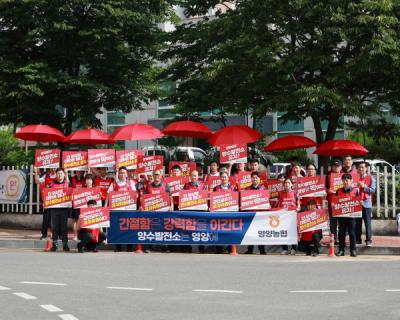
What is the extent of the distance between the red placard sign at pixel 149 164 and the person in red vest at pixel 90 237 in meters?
2.58

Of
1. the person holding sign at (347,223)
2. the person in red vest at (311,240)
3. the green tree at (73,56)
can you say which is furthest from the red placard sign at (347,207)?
Result: the green tree at (73,56)

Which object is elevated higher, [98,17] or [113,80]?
[98,17]

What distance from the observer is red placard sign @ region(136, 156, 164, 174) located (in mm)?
19125

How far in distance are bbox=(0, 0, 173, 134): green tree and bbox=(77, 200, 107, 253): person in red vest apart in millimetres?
9251

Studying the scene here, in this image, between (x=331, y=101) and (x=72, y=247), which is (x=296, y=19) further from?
(x=72, y=247)

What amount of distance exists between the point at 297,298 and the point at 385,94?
1419cm

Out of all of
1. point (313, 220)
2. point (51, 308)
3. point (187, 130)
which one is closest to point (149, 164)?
point (187, 130)

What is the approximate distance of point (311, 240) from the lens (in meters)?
16.2

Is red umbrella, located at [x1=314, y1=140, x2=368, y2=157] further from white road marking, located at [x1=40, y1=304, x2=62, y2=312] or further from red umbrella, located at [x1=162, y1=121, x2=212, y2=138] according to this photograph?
white road marking, located at [x1=40, y1=304, x2=62, y2=312]

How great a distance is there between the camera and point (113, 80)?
1083 inches

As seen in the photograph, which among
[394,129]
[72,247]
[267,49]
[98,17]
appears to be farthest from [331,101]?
[98,17]

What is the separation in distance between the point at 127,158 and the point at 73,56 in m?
8.57

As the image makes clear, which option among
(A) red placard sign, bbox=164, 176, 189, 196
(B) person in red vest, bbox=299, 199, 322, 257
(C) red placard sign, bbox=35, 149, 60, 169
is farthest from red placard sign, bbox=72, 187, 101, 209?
(B) person in red vest, bbox=299, 199, 322, 257

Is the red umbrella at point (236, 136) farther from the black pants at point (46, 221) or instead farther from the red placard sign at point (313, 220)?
the black pants at point (46, 221)
